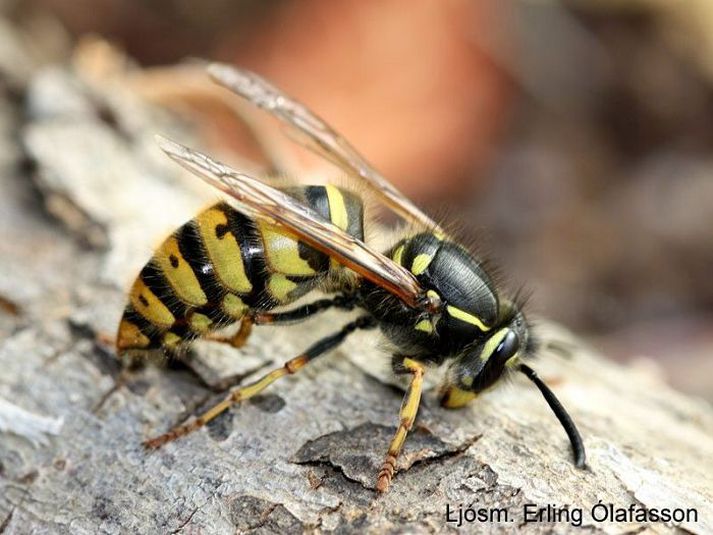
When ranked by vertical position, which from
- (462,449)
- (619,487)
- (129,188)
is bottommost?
(129,188)

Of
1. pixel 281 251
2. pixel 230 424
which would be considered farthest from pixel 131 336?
pixel 281 251

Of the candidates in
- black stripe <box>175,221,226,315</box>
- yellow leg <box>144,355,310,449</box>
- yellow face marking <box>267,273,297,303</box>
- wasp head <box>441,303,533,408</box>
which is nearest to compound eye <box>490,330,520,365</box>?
wasp head <box>441,303,533,408</box>

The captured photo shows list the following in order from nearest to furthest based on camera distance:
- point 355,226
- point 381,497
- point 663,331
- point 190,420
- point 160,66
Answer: point 381,497 → point 190,420 → point 355,226 → point 663,331 → point 160,66

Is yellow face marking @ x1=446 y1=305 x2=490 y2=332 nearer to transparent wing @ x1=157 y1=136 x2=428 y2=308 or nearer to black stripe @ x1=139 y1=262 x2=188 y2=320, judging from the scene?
transparent wing @ x1=157 y1=136 x2=428 y2=308

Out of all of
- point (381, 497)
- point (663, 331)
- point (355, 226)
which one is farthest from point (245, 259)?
point (663, 331)

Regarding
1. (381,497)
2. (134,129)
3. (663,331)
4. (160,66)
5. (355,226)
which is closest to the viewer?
(381,497)

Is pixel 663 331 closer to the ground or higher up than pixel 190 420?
higher up

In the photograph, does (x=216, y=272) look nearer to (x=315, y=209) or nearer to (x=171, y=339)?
(x=171, y=339)

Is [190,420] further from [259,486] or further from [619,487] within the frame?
[619,487]
